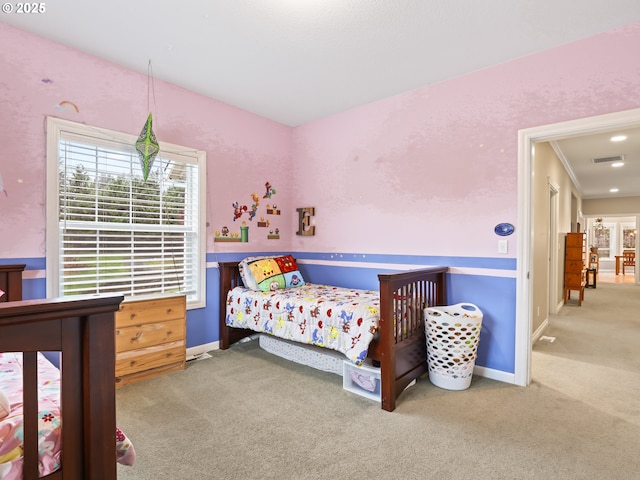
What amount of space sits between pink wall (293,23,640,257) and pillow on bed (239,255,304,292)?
53 cm

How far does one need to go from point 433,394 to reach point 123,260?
257 cm

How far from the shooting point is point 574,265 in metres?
5.88

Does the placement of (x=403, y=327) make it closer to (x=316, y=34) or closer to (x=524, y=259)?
(x=524, y=259)

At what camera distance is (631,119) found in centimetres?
224

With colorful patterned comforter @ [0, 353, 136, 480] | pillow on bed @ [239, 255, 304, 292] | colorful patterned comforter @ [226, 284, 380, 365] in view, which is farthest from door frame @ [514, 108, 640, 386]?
colorful patterned comforter @ [0, 353, 136, 480]

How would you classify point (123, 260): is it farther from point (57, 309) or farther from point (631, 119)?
point (631, 119)

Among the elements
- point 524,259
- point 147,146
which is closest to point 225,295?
Answer: point 147,146

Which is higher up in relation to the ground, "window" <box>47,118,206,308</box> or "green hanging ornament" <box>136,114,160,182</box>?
"green hanging ornament" <box>136,114,160,182</box>

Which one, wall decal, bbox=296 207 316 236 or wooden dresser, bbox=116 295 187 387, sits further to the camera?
wall decal, bbox=296 207 316 236

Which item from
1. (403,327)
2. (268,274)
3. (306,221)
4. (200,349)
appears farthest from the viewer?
(306,221)

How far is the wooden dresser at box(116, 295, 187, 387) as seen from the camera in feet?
8.53

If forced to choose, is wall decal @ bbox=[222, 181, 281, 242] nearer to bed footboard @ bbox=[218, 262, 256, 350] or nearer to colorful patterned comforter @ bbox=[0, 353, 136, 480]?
bed footboard @ bbox=[218, 262, 256, 350]

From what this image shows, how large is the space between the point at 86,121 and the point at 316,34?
5.83 feet

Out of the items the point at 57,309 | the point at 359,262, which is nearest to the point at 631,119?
the point at 359,262
